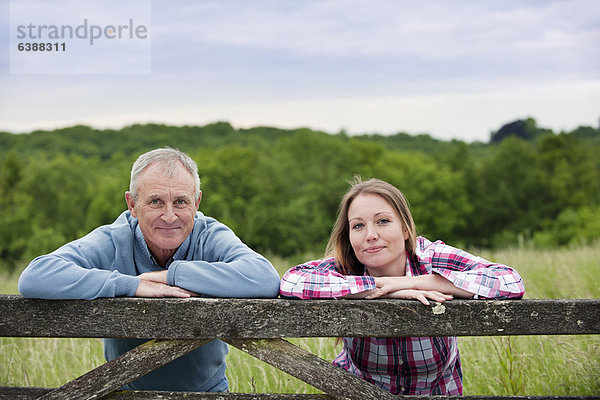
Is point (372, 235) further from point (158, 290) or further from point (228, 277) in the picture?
point (158, 290)

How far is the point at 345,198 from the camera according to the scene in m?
3.44

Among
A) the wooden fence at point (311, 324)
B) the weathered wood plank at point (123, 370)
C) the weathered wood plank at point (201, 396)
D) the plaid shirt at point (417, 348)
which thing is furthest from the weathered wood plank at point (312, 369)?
the plaid shirt at point (417, 348)

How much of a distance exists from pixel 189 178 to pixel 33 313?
3.75 feet

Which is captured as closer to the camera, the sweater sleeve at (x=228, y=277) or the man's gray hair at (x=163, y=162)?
the sweater sleeve at (x=228, y=277)

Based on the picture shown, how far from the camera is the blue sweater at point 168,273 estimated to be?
2.55 meters

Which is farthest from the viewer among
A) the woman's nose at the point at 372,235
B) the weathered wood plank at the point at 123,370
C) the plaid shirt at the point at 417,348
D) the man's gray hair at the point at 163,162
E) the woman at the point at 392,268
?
the man's gray hair at the point at 163,162

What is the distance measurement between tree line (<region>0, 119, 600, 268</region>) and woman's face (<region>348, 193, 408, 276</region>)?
35489 millimetres

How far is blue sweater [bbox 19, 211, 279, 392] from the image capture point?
2.55 metres

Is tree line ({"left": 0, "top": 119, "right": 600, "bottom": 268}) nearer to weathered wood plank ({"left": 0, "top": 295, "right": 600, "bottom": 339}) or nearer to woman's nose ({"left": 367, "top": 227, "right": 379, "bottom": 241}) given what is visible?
woman's nose ({"left": 367, "top": 227, "right": 379, "bottom": 241})

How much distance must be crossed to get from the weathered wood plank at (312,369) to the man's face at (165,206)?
1.01 m

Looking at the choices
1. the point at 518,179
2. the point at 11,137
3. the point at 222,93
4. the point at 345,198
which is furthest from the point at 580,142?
the point at 11,137

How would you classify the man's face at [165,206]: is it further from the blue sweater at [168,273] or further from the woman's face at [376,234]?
the woman's face at [376,234]

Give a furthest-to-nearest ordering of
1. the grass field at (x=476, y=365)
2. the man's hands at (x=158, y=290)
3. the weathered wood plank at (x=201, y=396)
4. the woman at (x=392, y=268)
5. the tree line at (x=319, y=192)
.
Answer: the tree line at (x=319, y=192) < the grass field at (x=476, y=365) < the woman at (x=392, y=268) < the man's hands at (x=158, y=290) < the weathered wood plank at (x=201, y=396)

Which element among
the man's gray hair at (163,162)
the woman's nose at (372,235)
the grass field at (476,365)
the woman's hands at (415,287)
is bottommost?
the grass field at (476,365)
